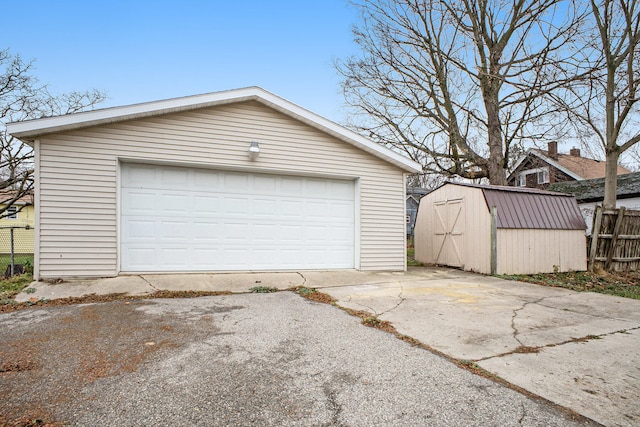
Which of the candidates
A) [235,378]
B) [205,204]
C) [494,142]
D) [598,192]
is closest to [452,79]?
[494,142]

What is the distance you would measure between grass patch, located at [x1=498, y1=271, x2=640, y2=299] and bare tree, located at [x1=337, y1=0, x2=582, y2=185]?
5532 millimetres

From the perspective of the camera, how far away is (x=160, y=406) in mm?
2117

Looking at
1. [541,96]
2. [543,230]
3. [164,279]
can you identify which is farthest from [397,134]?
[164,279]

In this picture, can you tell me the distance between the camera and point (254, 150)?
6.98 meters

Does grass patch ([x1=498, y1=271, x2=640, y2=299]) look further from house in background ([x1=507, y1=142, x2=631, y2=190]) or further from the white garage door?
house in background ([x1=507, y1=142, x2=631, y2=190])

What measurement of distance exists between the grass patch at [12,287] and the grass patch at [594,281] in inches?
360

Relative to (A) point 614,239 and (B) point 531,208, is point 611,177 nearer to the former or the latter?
(A) point 614,239

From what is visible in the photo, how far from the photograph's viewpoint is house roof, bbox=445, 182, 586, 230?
8445 mm

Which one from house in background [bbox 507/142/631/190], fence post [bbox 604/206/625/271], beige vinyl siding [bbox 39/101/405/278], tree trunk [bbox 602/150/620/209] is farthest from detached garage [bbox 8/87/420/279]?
house in background [bbox 507/142/631/190]

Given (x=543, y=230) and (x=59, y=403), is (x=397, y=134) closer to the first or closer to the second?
(x=543, y=230)

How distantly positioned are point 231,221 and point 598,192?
18.6m

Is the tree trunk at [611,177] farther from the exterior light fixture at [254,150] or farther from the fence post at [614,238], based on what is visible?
the exterior light fixture at [254,150]

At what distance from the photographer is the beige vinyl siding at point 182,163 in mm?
6062

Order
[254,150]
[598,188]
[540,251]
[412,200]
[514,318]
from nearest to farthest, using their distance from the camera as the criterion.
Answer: [514,318], [254,150], [540,251], [598,188], [412,200]
